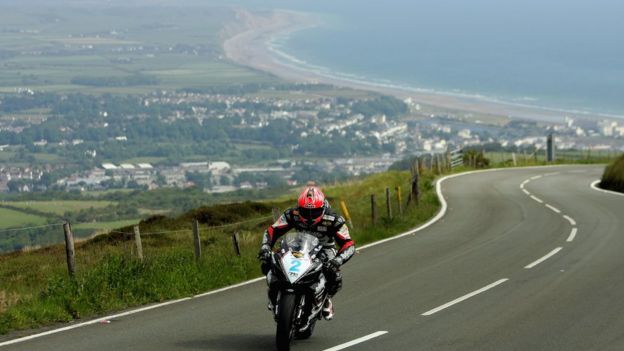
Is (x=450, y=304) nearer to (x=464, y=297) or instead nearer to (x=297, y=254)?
(x=464, y=297)

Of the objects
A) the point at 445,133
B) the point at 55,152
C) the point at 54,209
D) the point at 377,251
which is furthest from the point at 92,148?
the point at 377,251

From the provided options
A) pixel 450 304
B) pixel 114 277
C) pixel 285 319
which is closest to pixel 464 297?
pixel 450 304

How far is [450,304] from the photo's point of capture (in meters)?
15.1

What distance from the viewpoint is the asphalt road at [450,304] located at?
488 inches

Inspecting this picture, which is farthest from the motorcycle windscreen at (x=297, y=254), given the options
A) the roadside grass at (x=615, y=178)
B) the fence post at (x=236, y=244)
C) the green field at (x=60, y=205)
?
the green field at (x=60, y=205)

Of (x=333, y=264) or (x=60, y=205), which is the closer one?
(x=333, y=264)

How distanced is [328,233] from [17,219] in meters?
42.2

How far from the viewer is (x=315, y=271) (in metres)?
11.4

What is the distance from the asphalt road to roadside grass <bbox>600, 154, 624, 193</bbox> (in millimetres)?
13373

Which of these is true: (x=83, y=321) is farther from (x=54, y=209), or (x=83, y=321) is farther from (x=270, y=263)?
(x=54, y=209)

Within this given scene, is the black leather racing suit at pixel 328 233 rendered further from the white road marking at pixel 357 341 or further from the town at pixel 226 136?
the town at pixel 226 136

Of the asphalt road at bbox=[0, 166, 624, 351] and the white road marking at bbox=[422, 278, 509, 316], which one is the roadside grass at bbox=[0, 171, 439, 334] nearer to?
the asphalt road at bbox=[0, 166, 624, 351]

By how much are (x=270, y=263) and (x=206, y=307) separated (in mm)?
3701

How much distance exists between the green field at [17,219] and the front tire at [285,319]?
39.3 meters
